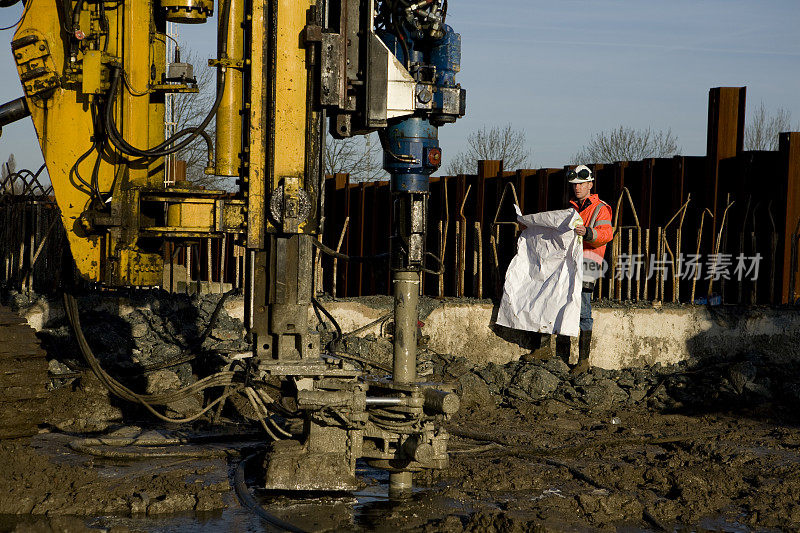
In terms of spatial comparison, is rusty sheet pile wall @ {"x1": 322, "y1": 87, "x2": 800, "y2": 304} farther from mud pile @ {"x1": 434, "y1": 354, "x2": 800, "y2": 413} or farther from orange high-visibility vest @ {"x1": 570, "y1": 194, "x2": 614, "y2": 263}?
mud pile @ {"x1": 434, "y1": 354, "x2": 800, "y2": 413}

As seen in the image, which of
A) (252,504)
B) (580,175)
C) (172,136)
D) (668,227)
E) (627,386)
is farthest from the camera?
(668,227)

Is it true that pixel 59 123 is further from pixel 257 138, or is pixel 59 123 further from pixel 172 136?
pixel 257 138

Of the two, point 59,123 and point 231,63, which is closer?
point 231,63

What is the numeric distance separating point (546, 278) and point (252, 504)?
5.81m

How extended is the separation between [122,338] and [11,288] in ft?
9.06

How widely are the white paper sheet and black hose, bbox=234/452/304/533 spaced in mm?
4780

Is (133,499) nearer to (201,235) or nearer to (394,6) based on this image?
(201,235)

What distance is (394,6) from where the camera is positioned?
598 cm

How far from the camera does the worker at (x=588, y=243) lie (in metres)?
10.2

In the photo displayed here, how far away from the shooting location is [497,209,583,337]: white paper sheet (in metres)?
10.2

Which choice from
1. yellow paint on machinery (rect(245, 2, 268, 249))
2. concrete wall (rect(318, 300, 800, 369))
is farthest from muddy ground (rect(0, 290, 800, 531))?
yellow paint on machinery (rect(245, 2, 268, 249))

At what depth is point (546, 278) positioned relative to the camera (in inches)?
417

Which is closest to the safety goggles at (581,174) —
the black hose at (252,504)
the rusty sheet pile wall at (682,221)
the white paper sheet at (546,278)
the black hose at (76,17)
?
the white paper sheet at (546,278)

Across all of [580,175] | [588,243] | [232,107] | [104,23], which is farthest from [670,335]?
[104,23]
